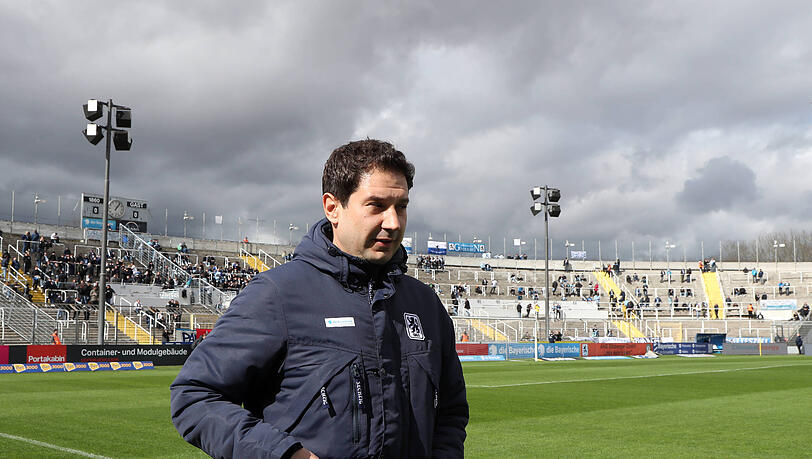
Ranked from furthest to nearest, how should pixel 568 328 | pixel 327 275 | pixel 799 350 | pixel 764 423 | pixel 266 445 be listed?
pixel 568 328, pixel 799 350, pixel 764 423, pixel 327 275, pixel 266 445

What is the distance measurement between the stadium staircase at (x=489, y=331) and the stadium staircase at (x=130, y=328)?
2126 cm

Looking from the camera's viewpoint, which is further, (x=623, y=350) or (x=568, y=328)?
(x=568, y=328)

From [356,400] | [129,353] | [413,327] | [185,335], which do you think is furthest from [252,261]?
[356,400]

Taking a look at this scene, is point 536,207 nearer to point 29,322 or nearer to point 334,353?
point 29,322

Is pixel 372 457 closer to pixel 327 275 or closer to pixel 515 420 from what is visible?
pixel 327 275

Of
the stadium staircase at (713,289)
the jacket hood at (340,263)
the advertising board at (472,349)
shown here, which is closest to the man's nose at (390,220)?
the jacket hood at (340,263)

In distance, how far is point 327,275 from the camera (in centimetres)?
264

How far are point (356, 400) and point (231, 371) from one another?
16.6 inches

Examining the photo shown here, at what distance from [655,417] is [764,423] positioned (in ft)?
5.99

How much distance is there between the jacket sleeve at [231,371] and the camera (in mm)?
2346

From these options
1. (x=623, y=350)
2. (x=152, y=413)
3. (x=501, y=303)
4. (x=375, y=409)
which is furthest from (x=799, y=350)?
(x=375, y=409)

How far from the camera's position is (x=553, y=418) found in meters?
13.6

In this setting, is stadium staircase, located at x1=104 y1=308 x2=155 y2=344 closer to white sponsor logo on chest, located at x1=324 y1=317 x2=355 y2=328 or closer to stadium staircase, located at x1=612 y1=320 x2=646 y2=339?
stadium staircase, located at x1=612 y1=320 x2=646 y2=339

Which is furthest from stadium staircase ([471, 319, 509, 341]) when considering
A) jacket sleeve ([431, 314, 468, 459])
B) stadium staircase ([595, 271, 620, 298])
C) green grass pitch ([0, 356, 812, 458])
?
jacket sleeve ([431, 314, 468, 459])
